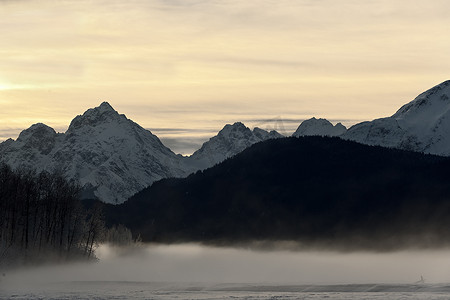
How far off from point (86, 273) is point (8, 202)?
24.5m

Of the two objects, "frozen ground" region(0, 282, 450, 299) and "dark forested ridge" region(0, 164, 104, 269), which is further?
"dark forested ridge" region(0, 164, 104, 269)

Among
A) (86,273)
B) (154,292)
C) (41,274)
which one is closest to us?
(154,292)

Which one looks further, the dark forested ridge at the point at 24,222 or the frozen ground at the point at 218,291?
the dark forested ridge at the point at 24,222

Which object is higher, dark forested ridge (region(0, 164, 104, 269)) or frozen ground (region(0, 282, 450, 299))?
dark forested ridge (region(0, 164, 104, 269))

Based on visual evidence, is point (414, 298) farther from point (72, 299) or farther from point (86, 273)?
point (86, 273)

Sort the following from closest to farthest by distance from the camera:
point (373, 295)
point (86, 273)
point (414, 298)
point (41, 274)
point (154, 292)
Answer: point (414, 298)
point (373, 295)
point (154, 292)
point (41, 274)
point (86, 273)

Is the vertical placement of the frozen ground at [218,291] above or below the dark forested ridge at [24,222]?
below

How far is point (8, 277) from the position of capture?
163m

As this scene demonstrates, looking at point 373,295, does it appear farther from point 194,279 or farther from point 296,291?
point 194,279

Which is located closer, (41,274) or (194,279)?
(41,274)

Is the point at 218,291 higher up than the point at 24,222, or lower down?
lower down

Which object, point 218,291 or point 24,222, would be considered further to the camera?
point 24,222

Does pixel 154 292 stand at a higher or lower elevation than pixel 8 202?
lower

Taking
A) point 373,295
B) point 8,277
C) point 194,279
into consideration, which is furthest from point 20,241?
point 373,295
